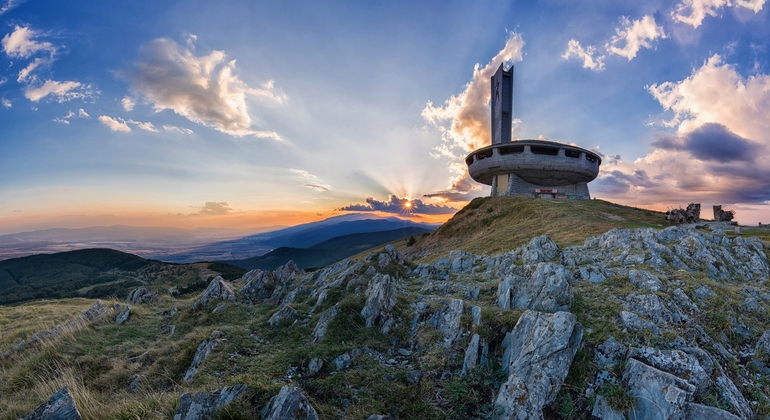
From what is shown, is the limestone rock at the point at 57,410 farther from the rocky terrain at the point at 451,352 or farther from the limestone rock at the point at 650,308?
the limestone rock at the point at 650,308

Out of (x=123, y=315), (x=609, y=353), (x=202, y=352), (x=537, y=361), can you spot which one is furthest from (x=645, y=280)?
(x=123, y=315)

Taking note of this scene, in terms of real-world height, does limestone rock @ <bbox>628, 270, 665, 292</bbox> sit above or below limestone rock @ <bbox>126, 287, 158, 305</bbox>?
above

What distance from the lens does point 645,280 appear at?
36.6 ft

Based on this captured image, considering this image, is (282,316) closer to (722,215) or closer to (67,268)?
(722,215)

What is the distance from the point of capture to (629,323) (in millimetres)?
8102

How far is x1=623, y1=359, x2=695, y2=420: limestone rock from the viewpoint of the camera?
561 cm

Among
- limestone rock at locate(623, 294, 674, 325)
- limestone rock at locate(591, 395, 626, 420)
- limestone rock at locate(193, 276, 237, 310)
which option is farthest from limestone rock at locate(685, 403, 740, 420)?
limestone rock at locate(193, 276, 237, 310)

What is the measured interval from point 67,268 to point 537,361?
183 m

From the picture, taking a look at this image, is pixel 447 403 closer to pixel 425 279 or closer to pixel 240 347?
pixel 240 347

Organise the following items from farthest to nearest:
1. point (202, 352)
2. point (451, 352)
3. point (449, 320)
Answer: point (449, 320), point (202, 352), point (451, 352)

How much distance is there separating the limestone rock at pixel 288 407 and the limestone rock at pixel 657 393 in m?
6.52

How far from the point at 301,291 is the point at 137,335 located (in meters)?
7.45

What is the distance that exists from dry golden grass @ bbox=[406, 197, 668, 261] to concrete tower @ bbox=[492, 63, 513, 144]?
75.1 feet

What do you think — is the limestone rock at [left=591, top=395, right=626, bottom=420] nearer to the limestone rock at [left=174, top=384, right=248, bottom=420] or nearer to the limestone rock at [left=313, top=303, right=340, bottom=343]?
the limestone rock at [left=174, top=384, right=248, bottom=420]
